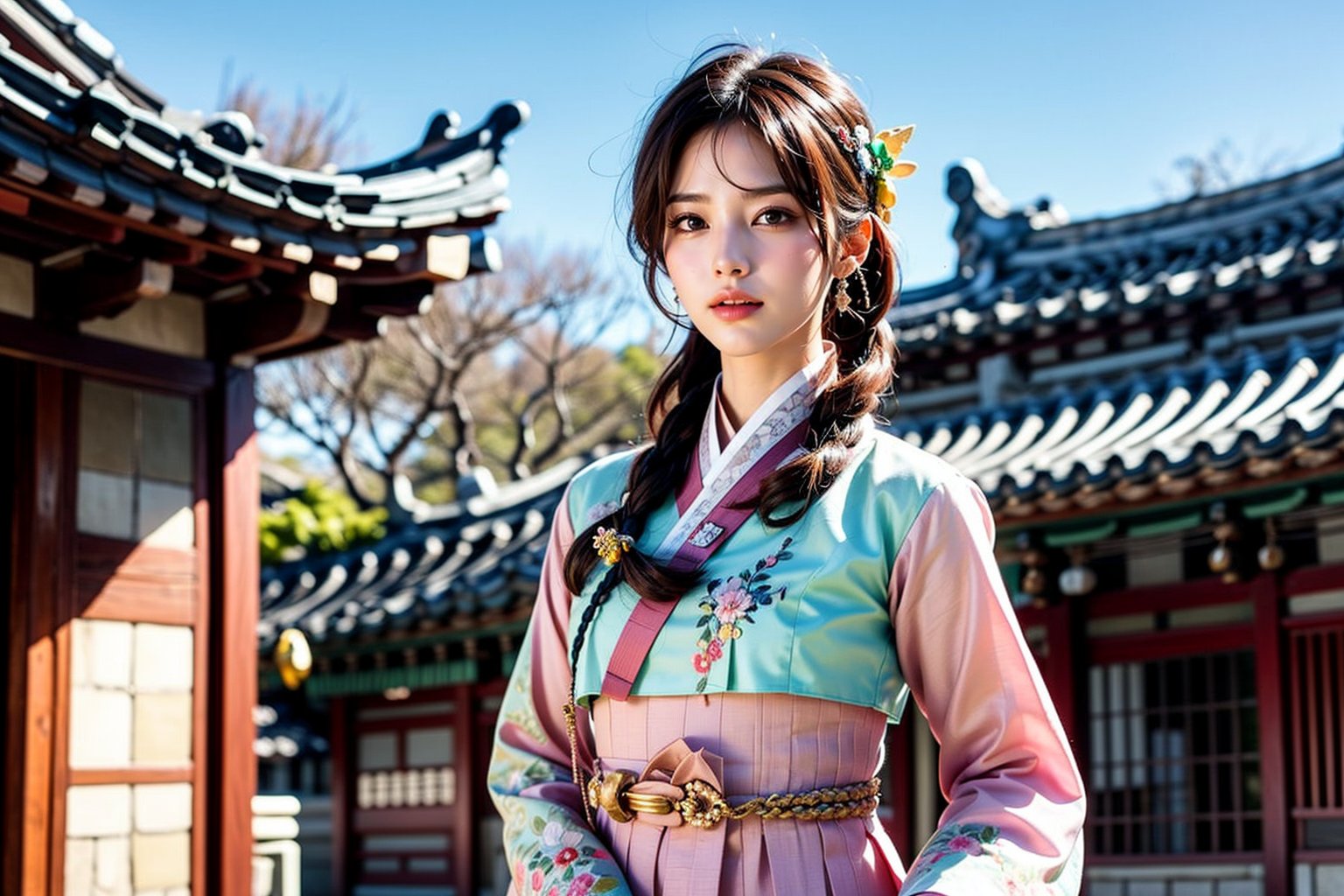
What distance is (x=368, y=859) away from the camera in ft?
44.7

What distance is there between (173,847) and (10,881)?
2.20ft

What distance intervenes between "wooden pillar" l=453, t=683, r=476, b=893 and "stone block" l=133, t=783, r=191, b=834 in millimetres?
6224

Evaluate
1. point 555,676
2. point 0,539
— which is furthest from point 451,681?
point 555,676

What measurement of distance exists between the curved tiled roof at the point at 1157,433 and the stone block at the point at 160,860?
4651 millimetres

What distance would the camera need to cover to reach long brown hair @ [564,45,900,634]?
236cm

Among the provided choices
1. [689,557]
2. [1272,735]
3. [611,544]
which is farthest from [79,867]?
[1272,735]

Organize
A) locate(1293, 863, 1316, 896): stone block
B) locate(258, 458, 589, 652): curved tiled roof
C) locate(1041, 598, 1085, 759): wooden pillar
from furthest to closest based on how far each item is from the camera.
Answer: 1. locate(258, 458, 589, 652): curved tiled roof
2. locate(1041, 598, 1085, 759): wooden pillar
3. locate(1293, 863, 1316, 896): stone block

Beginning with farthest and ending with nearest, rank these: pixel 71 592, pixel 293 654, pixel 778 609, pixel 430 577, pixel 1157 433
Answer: pixel 430 577, pixel 1157 433, pixel 293 654, pixel 71 592, pixel 778 609

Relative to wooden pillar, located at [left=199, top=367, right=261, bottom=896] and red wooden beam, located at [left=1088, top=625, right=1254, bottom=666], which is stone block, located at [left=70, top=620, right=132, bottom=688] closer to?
wooden pillar, located at [left=199, top=367, right=261, bottom=896]

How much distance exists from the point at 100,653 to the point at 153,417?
3.00ft

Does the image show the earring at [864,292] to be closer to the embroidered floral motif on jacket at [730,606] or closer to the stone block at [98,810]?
the embroidered floral motif on jacket at [730,606]

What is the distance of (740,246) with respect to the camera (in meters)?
2.36

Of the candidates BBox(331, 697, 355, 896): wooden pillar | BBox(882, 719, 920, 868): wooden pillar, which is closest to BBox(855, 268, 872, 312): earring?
BBox(882, 719, 920, 868): wooden pillar

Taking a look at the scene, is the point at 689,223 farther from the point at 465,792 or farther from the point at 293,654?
the point at 465,792
